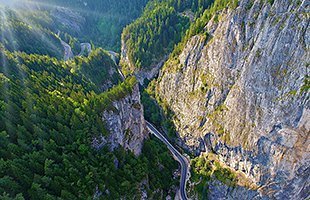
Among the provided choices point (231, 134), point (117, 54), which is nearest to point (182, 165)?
point (231, 134)

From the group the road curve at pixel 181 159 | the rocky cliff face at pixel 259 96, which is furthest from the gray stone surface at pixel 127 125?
the rocky cliff face at pixel 259 96

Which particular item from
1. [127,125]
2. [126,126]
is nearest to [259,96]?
[127,125]

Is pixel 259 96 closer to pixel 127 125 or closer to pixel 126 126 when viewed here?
pixel 127 125

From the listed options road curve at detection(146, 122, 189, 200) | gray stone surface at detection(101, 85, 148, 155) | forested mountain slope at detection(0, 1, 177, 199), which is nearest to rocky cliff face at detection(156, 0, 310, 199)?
road curve at detection(146, 122, 189, 200)

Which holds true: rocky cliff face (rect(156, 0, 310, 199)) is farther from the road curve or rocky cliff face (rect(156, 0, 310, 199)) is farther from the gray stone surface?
the gray stone surface

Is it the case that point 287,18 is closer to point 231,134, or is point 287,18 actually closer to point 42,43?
point 231,134

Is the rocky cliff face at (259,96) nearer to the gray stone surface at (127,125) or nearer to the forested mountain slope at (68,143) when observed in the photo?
the forested mountain slope at (68,143)
